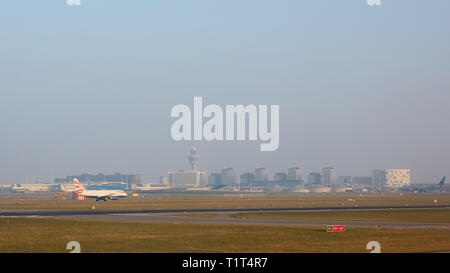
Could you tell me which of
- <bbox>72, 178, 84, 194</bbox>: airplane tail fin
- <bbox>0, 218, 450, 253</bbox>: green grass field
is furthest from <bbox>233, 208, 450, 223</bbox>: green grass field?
<bbox>72, 178, 84, 194</bbox>: airplane tail fin

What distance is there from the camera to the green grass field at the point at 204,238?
49.3 m

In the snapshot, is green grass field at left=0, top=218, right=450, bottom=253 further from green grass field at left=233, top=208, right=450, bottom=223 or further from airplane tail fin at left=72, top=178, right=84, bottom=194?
airplane tail fin at left=72, top=178, right=84, bottom=194

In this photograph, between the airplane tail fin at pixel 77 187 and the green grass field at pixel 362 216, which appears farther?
the airplane tail fin at pixel 77 187

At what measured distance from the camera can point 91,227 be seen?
67688mm

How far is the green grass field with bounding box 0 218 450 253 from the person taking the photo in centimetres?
4928

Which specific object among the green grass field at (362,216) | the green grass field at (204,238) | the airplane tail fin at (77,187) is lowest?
the green grass field at (362,216)

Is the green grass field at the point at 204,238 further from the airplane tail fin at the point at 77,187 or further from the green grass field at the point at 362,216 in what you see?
the airplane tail fin at the point at 77,187

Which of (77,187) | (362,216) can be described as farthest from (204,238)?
(77,187)

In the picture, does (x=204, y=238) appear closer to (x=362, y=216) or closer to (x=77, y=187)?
(x=362, y=216)

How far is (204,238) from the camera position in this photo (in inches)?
2234

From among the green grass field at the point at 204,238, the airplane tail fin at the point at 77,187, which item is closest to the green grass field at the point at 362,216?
the green grass field at the point at 204,238
